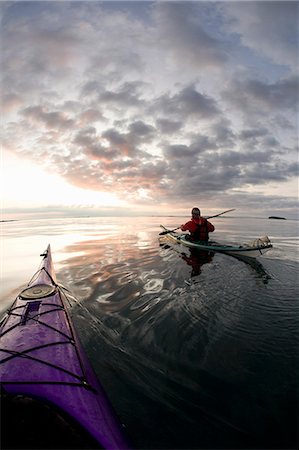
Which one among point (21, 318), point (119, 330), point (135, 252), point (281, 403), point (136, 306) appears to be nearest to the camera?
point (281, 403)

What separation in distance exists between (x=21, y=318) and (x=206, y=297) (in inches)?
216

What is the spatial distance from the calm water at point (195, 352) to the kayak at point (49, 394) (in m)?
0.86

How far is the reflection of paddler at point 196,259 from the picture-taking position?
37.1 ft

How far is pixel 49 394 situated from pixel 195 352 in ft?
10.3

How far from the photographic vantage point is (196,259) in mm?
13648

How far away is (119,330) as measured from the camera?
5859 millimetres

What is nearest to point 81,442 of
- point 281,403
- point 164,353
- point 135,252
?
point 164,353

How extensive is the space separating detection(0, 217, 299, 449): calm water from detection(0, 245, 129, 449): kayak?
86 centimetres

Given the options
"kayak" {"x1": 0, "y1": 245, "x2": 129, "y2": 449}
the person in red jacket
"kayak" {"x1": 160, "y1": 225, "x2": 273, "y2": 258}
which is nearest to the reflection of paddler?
"kayak" {"x1": 160, "y1": 225, "x2": 273, "y2": 258}

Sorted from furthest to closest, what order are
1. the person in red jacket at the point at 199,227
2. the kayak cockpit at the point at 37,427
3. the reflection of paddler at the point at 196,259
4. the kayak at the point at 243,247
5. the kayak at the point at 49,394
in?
1. the person in red jacket at the point at 199,227
2. the kayak at the point at 243,247
3. the reflection of paddler at the point at 196,259
4. the kayak at the point at 49,394
5. the kayak cockpit at the point at 37,427

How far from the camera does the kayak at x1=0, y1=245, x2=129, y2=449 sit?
2303 millimetres

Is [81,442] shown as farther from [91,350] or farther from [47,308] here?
[47,308]

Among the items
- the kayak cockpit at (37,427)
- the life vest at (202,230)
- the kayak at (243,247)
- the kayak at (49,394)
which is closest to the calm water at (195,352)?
the kayak at (49,394)

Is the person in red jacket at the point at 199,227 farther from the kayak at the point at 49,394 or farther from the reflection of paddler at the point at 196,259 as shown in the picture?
the kayak at the point at 49,394
